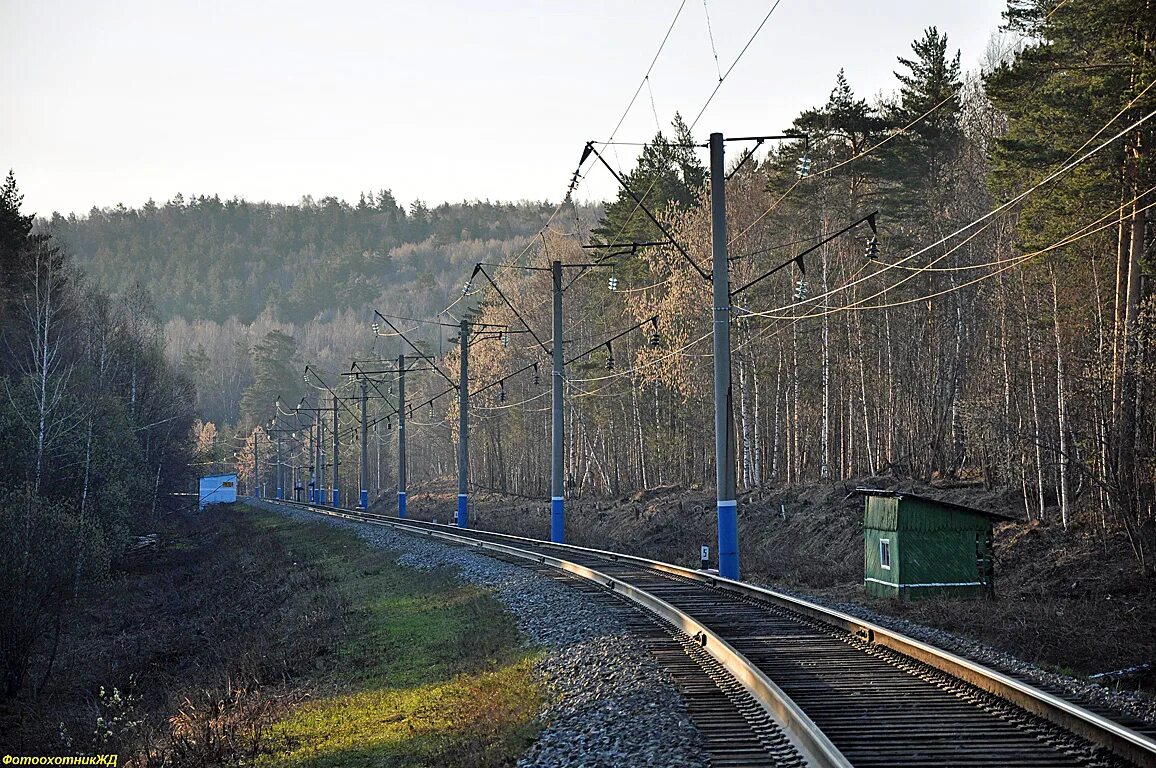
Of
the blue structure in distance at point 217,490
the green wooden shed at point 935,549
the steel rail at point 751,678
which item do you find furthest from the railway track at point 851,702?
the blue structure in distance at point 217,490

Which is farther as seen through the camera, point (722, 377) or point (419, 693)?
point (722, 377)

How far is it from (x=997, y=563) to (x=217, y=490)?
8899 centimetres

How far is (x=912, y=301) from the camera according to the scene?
98.5 ft

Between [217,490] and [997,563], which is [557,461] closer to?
[997,563]

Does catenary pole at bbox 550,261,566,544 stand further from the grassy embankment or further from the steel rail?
the steel rail

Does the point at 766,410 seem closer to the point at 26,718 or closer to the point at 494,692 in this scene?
the point at 26,718

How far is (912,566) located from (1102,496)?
7502 mm

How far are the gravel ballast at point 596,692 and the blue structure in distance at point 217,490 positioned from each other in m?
85.5

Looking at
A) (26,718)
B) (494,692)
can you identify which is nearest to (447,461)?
(26,718)

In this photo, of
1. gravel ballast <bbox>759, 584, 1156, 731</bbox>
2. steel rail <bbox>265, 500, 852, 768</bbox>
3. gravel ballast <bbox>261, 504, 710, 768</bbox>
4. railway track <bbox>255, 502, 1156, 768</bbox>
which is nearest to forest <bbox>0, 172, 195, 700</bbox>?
steel rail <bbox>265, 500, 852, 768</bbox>

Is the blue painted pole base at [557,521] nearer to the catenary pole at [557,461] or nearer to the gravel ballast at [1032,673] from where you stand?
the catenary pole at [557,461]

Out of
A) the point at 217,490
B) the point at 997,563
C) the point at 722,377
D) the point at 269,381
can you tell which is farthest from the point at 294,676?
the point at 269,381

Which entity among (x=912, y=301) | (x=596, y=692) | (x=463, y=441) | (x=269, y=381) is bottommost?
(x=596, y=692)

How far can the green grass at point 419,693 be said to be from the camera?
412 inches
